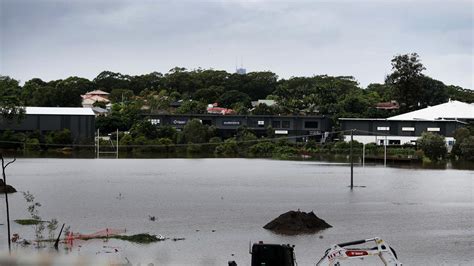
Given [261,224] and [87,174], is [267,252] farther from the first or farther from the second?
[87,174]

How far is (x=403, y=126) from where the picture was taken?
415ft

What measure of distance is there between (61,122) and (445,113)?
5975 cm

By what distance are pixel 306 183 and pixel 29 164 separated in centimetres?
3728

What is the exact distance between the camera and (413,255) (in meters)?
32.9

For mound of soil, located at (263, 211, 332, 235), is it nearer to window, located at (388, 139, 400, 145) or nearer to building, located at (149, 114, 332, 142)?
window, located at (388, 139, 400, 145)

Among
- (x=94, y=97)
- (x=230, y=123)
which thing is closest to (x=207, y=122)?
(x=230, y=123)

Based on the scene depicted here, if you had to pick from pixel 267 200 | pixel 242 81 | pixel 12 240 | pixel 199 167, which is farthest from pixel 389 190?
pixel 242 81

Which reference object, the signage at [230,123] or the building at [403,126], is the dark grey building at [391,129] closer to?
the building at [403,126]

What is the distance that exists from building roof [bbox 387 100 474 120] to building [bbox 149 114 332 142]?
38.9ft

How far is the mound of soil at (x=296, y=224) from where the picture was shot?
3822 centimetres

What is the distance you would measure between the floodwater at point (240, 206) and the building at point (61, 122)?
26568 mm

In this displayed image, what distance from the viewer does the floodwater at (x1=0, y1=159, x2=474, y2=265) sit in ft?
110

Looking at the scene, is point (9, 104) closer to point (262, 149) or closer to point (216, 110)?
point (262, 149)

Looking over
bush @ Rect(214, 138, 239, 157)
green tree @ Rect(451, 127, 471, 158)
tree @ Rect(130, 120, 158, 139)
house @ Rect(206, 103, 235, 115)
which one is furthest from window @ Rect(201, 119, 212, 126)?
green tree @ Rect(451, 127, 471, 158)
